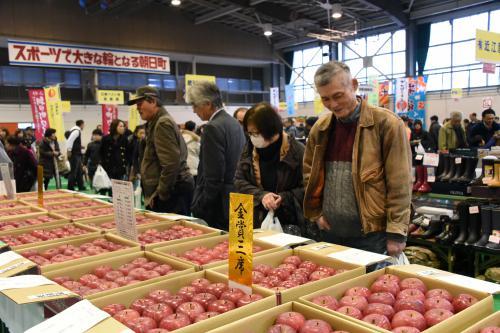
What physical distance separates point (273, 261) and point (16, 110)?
54.4ft

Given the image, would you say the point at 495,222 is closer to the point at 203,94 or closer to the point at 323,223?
the point at 323,223

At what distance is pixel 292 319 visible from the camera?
1.29m

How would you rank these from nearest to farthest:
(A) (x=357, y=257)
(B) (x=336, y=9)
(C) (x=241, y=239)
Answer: (C) (x=241, y=239) → (A) (x=357, y=257) → (B) (x=336, y=9)

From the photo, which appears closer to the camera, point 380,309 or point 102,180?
point 380,309

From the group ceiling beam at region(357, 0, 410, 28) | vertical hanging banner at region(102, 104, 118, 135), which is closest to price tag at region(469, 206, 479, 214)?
vertical hanging banner at region(102, 104, 118, 135)

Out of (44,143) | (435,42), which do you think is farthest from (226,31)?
(44,143)

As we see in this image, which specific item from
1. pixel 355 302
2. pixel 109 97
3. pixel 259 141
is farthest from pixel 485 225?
pixel 109 97

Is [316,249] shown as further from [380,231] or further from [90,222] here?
[90,222]

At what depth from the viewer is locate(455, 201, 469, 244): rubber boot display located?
13.2 feet

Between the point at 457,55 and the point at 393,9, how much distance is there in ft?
9.42

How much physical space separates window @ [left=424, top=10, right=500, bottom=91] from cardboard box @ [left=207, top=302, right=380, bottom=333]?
15994mm

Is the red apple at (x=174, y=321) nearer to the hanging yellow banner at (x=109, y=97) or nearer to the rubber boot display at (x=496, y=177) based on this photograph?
the rubber boot display at (x=496, y=177)

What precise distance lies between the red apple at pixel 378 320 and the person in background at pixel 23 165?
20.7 ft

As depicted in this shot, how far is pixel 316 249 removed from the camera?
197cm
